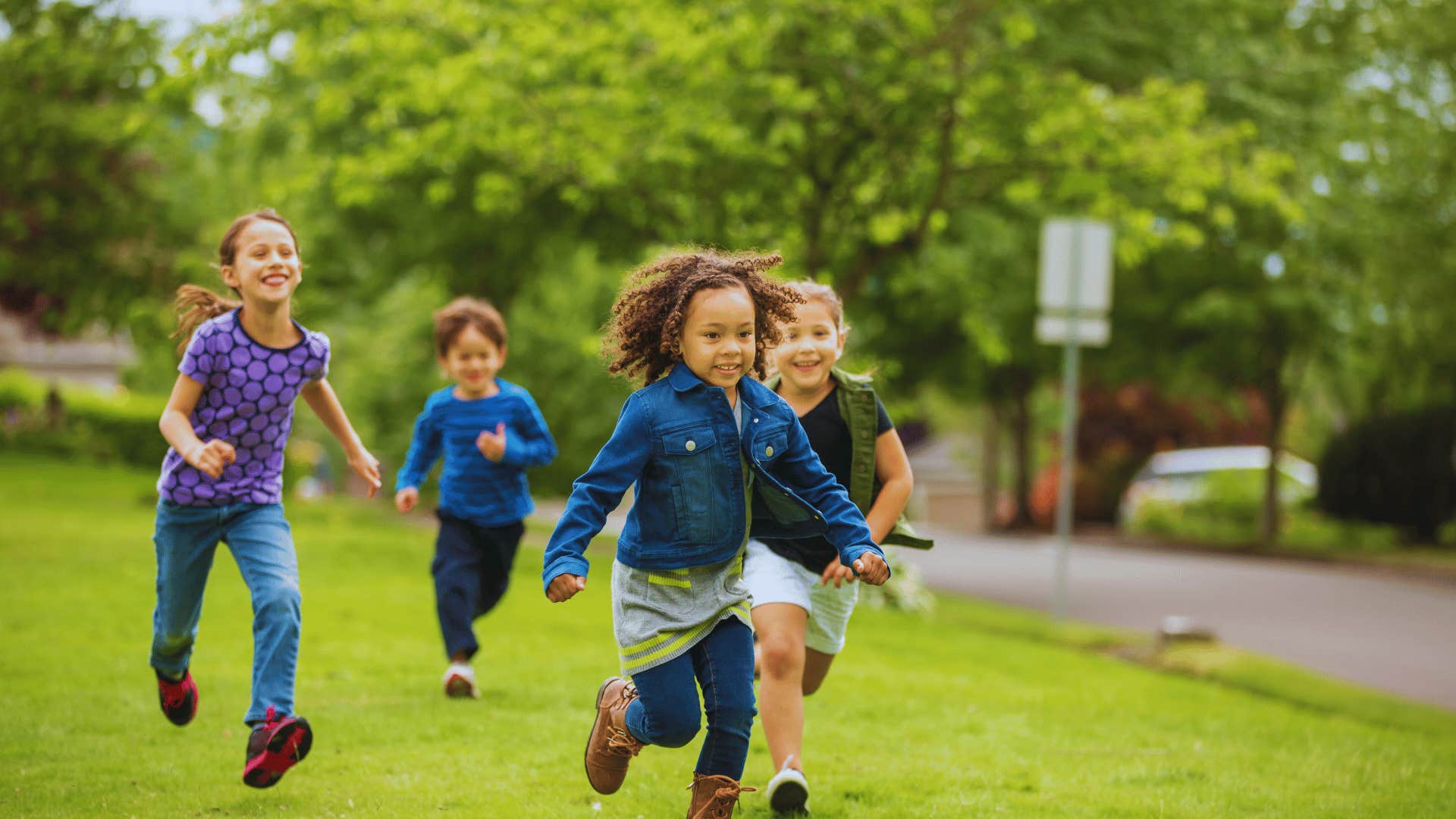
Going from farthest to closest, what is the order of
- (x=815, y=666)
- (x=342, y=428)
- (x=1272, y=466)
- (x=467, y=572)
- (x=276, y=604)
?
(x=1272, y=466) → (x=467, y=572) → (x=815, y=666) → (x=342, y=428) → (x=276, y=604)

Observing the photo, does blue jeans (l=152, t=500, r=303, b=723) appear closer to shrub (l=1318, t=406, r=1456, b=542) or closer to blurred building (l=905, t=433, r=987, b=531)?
shrub (l=1318, t=406, r=1456, b=542)

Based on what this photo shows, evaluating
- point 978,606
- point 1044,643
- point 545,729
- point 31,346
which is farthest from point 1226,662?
point 31,346

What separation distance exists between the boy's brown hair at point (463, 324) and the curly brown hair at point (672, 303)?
2770 millimetres

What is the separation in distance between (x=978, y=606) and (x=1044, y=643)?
2674 mm

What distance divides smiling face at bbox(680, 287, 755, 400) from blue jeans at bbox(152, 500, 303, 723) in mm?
1710

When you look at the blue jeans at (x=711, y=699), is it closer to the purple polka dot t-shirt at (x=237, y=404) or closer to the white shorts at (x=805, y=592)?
the white shorts at (x=805, y=592)

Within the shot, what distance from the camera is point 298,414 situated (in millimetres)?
34781

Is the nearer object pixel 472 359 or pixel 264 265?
pixel 264 265

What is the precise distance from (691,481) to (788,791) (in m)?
1.23

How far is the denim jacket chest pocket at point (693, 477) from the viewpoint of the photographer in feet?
13.6

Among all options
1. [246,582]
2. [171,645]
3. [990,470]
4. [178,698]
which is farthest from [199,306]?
[990,470]

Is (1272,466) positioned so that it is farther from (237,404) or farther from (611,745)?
→ (237,404)

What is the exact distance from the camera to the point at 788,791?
15.4ft

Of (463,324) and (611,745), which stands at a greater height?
(463,324)
